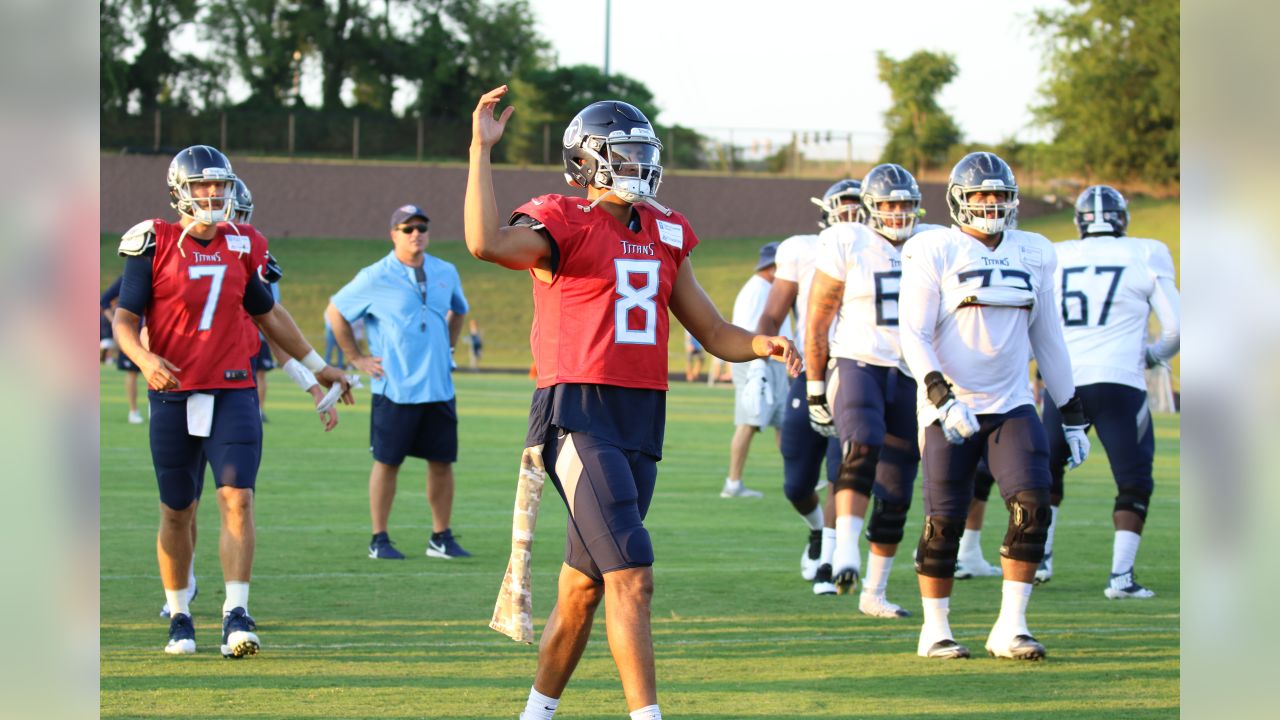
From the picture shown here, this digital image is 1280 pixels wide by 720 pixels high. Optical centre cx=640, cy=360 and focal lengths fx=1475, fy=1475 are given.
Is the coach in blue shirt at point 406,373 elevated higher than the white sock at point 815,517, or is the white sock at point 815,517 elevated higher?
the coach in blue shirt at point 406,373

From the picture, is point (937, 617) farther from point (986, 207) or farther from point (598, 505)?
point (598, 505)

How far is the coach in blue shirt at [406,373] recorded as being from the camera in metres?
9.87

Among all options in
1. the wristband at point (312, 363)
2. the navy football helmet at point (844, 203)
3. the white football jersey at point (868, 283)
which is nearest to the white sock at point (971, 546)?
the white football jersey at point (868, 283)

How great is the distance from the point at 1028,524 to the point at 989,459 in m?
0.34

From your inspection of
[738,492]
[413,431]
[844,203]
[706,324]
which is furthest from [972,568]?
[706,324]

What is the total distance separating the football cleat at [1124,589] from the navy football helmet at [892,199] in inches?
93.5

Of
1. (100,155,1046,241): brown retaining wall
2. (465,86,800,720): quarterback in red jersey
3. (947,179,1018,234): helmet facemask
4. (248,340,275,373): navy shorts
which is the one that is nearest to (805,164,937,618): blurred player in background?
(947,179,1018,234): helmet facemask

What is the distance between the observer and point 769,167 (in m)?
61.5

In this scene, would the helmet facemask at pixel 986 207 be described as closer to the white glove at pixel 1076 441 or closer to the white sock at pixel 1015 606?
the white glove at pixel 1076 441

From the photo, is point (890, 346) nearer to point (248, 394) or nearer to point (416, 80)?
point (248, 394)

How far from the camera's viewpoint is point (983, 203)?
6.84m

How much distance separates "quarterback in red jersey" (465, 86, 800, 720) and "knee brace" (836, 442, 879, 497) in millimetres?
3073
